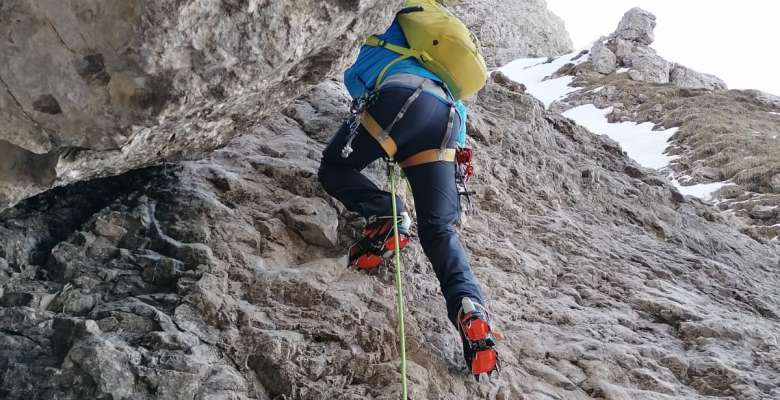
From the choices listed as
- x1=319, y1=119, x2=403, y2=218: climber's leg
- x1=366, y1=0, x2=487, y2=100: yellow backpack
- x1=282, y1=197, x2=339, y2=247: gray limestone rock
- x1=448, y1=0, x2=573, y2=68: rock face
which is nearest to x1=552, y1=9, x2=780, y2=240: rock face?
x1=366, y1=0, x2=487, y2=100: yellow backpack

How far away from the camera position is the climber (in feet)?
13.9

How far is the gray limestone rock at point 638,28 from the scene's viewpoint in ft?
152

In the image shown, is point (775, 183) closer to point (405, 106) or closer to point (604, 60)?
point (405, 106)

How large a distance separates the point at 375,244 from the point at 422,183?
1.83 feet

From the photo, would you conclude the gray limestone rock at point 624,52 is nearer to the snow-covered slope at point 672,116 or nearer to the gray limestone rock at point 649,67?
the snow-covered slope at point 672,116

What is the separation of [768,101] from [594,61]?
13379 millimetres

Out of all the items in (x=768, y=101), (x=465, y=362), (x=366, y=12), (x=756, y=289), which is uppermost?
(x=366, y=12)

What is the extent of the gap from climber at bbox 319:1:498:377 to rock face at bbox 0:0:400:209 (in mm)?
1132

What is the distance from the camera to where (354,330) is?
3.94m

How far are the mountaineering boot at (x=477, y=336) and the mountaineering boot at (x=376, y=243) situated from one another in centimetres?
84

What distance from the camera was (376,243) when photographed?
4.44 m

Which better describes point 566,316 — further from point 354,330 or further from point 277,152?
point 277,152

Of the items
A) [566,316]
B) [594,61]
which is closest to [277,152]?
[566,316]

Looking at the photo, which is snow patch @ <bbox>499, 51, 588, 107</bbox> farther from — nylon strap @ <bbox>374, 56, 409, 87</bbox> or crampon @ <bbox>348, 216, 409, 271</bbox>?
crampon @ <bbox>348, 216, 409, 271</bbox>
